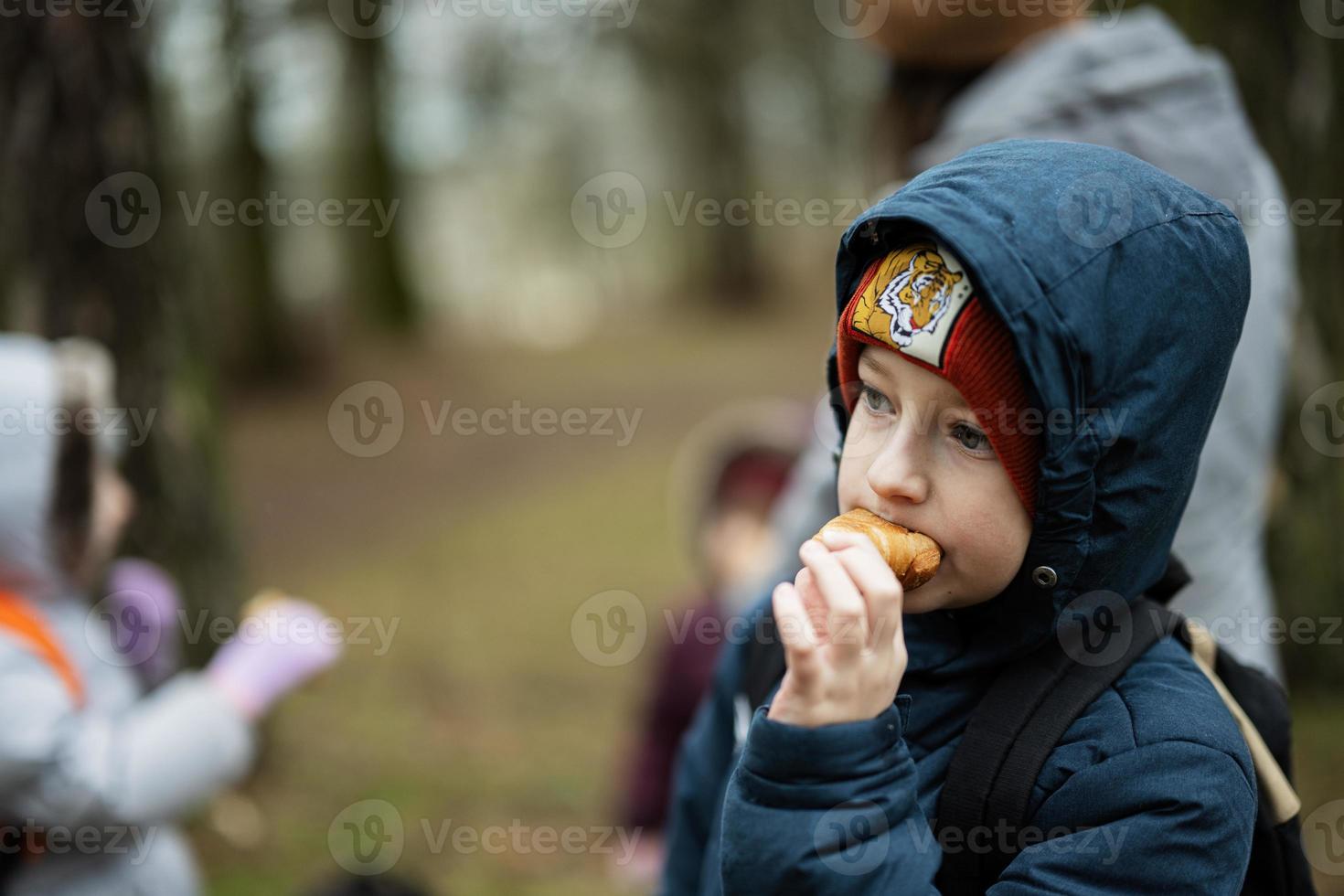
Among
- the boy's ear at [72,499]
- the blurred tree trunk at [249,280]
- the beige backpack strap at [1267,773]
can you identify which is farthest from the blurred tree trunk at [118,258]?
the blurred tree trunk at [249,280]

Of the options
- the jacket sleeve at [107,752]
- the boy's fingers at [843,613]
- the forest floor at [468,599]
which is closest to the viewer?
the boy's fingers at [843,613]

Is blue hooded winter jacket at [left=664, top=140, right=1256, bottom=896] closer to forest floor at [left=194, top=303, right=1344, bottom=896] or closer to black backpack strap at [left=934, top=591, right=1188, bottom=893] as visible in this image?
black backpack strap at [left=934, top=591, right=1188, bottom=893]

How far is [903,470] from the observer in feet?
4.45

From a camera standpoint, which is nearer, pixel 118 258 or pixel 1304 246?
pixel 118 258

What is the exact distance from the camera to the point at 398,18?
15211mm

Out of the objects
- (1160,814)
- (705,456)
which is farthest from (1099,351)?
(705,456)

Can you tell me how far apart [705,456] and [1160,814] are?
9.68ft

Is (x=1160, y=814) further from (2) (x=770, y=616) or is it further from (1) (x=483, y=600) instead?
(1) (x=483, y=600)

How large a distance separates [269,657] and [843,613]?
1869mm

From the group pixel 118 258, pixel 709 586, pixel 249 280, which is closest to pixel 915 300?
pixel 709 586

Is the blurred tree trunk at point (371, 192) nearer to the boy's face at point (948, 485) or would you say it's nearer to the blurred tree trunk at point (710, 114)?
the blurred tree trunk at point (710, 114)

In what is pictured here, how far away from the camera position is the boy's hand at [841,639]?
125 cm

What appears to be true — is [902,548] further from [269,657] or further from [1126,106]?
[269,657]

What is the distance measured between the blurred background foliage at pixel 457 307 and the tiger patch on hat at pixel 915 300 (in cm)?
149
